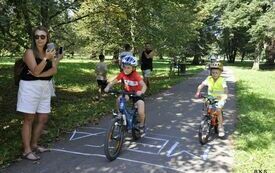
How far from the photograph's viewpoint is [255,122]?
988 centimetres

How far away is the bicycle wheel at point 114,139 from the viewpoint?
20.4 ft

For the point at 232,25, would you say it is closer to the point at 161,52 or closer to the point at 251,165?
the point at 161,52

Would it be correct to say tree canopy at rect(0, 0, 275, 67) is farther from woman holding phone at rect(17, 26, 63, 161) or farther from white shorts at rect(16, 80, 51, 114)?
white shorts at rect(16, 80, 51, 114)

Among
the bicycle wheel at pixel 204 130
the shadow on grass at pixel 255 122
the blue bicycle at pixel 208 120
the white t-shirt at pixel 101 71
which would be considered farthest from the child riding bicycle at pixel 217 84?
the white t-shirt at pixel 101 71

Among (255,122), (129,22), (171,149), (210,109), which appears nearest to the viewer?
(171,149)

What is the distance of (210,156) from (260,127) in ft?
9.64

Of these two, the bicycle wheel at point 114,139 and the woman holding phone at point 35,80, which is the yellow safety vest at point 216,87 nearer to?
the bicycle wheel at point 114,139

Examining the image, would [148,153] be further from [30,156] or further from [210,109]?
[30,156]

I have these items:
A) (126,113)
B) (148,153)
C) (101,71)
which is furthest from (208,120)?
(101,71)

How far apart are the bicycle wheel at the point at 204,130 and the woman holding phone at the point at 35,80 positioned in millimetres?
3009

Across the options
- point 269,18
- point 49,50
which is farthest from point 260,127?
point 269,18

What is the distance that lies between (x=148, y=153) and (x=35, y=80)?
Result: 2.31 meters

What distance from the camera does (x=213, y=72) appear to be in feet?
26.4

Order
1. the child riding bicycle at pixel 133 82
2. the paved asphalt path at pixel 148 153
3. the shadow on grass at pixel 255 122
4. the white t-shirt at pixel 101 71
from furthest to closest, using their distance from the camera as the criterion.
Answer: the white t-shirt at pixel 101 71 → the shadow on grass at pixel 255 122 → the child riding bicycle at pixel 133 82 → the paved asphalt path at pixel 148 153
